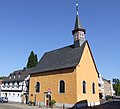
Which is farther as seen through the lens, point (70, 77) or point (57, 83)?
point (57, 83)

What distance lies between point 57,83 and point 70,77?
11.5ft

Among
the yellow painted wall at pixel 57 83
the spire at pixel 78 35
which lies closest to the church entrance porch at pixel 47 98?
the yellow painted wall at pixel 57 83

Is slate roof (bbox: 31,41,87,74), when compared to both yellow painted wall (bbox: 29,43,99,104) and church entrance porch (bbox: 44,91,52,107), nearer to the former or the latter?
yellow painted wall (bbox: 29,43,99,104)

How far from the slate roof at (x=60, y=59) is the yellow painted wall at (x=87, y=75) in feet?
3.73

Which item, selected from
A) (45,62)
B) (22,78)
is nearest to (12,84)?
(22,78)

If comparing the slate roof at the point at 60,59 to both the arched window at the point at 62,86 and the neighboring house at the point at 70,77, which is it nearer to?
the neighboring house at the point at 70,77

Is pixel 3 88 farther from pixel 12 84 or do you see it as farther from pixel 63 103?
pixel 63 103

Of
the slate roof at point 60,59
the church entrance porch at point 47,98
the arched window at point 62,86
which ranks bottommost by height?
the church entrance porch at point 47,98

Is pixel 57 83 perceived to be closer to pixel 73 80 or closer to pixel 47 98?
pixel 73 80

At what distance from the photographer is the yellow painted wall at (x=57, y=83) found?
3334 centimetres

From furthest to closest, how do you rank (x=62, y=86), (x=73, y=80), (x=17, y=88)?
1. (x=17, y=88)
2. (x=62, y=86)
3. (x=73, y=80)

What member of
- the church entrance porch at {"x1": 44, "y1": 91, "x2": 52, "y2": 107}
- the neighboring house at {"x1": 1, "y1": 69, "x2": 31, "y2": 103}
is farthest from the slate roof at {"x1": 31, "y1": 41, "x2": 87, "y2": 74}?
the neighboring house at {"x1": 1, "y1": 69, "x2": 31, "y2": 103}

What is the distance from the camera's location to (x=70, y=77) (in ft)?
112

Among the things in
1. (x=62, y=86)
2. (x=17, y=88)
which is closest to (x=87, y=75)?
(x=62, y=86)
